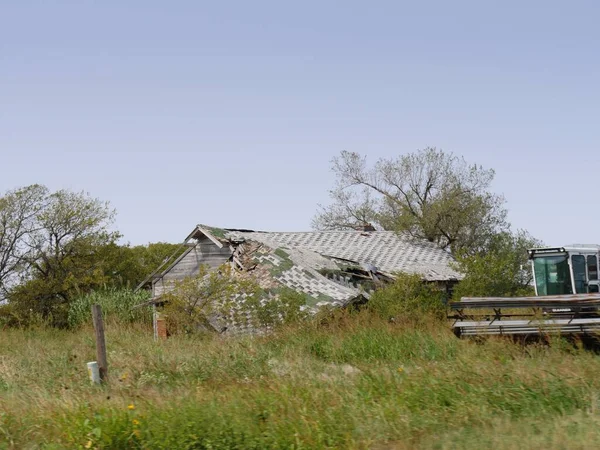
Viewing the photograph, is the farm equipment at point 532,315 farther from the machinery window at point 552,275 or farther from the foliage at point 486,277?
the foliage at point 486,277

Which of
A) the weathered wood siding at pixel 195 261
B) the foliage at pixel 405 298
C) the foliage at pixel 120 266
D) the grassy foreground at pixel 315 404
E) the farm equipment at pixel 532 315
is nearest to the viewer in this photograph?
the grassy foreground at pixel 315 404

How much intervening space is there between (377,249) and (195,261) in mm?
8987

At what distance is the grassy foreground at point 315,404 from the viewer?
8.06 metres

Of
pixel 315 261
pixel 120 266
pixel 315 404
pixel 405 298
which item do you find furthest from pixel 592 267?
pixel 120 266

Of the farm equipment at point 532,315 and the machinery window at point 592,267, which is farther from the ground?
the machinery window at point 592,267

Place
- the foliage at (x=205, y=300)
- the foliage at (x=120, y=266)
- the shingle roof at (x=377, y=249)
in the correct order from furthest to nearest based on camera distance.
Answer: the foliage at (x=120, y=266) < the shingle roof at (x=377, y=249) < the foliage at (x=205, y=300)

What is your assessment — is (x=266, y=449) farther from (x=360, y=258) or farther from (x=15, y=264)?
(x=15, y=264)

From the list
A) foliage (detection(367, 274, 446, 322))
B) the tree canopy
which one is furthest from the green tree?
foliage (detection(367, 274, 446, 322))

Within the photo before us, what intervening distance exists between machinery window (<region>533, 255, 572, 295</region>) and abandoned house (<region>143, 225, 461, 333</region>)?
586cm

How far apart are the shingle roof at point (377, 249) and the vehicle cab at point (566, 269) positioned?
8491 mm

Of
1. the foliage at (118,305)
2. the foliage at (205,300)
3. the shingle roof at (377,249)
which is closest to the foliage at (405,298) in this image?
the foliage at (205,300)

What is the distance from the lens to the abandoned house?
26.9 m

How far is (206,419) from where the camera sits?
8.52m

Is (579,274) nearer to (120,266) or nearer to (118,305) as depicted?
(118,305)
